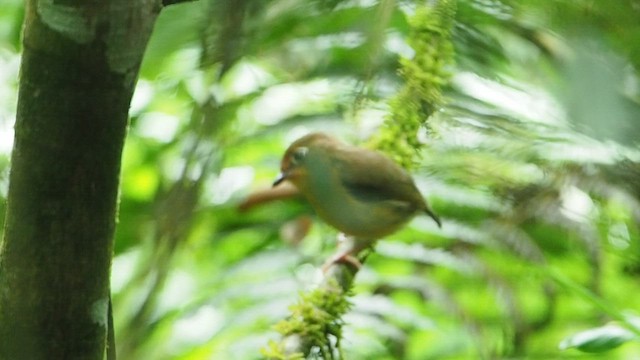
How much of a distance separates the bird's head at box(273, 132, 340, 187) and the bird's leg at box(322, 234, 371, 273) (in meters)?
0.11

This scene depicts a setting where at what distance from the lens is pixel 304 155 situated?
4.61ft

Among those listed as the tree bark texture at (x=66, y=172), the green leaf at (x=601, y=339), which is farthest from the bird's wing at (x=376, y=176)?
the tree bark texture at (x=66, y=172)

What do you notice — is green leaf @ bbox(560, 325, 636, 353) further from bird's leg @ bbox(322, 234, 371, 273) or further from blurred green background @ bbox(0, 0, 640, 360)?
bird's leg @ bbox(322, 234, 371, 273)

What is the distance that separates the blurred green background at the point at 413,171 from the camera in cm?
44

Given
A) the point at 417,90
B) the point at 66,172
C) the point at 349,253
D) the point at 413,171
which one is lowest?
the point at 349,253

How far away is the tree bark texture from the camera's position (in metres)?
0.59

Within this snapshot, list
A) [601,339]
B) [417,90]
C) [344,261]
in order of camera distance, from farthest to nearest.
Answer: [344,261], [601,339], [417,90]

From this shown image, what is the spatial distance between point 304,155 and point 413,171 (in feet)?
0.54

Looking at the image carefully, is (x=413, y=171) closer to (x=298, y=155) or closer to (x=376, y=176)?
(x=376, y=176)

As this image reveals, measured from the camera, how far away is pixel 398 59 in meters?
0.90

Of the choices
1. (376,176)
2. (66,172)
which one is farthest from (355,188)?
(66,172)

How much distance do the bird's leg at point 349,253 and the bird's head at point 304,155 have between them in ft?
0.37

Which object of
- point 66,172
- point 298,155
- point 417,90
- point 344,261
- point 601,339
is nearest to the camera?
point 66,172

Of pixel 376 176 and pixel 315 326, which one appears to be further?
pixel 376 176
